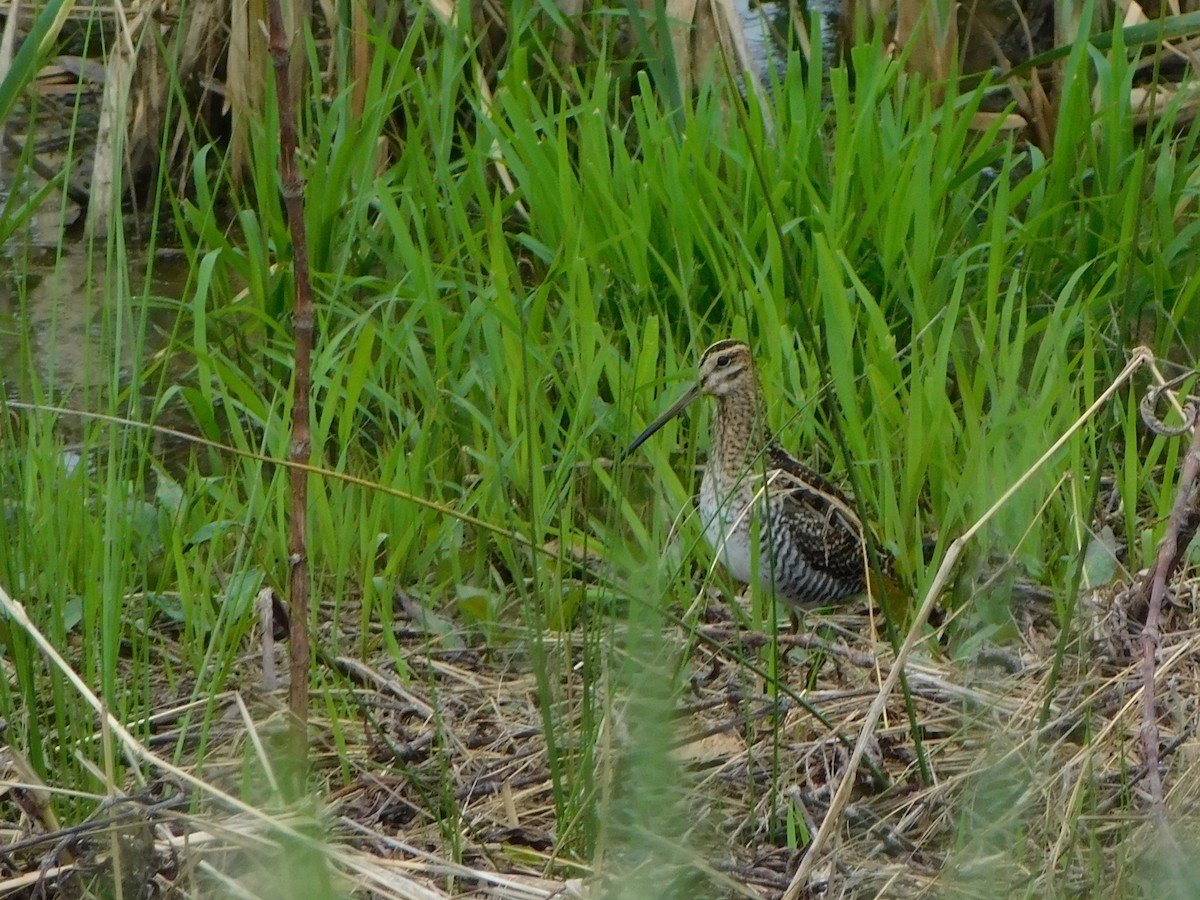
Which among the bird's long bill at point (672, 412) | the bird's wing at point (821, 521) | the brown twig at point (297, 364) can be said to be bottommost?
the bird's wing at point (821, 521)

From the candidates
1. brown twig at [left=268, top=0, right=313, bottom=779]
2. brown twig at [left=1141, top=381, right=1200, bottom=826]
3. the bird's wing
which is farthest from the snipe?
brown twig at [left=268, top=0, right=313, bottom=779]

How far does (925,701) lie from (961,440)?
75cm

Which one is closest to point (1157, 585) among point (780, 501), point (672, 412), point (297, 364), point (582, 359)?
point (297, 364)

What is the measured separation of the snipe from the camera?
370 centimetres

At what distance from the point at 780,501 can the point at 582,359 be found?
582mm

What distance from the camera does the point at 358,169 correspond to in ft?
16.1

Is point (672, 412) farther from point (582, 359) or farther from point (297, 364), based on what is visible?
point (297, 364)

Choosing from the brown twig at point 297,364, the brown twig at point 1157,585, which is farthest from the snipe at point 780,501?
the brown twig at point 297,364

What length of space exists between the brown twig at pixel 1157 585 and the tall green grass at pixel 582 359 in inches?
9.4

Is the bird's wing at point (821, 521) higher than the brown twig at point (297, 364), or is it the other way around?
the brown twig at point (297, 364)

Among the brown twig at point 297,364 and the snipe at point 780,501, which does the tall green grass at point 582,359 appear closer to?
the snipe at point 780,501

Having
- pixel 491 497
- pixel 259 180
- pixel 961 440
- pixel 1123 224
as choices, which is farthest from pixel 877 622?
pixel 259 180

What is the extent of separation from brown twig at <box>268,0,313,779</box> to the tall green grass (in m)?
0.54

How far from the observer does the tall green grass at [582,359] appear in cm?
331
